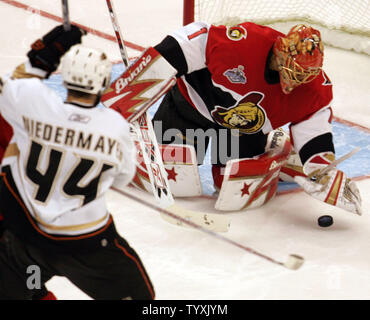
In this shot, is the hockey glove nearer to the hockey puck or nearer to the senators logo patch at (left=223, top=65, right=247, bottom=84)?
the senators logo patch at (left=223, top=65, right=247, bottom=84)

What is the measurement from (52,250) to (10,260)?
0.13m

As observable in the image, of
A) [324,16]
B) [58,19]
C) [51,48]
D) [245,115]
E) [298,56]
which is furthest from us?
[58,19]

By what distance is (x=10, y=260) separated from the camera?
215 centimetres

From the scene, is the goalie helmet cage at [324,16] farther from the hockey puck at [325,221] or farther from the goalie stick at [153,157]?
the hockey puck at [325,221]

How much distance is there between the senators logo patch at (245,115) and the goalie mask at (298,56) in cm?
19

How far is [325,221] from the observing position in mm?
3281

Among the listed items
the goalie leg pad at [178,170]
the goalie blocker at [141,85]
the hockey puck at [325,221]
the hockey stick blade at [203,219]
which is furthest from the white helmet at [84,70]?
the hockey puck at [325,221]

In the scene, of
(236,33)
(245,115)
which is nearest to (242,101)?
(245,115)

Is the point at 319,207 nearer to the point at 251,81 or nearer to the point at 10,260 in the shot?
Answer: the point at 251,81

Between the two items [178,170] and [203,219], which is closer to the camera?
[203,219]

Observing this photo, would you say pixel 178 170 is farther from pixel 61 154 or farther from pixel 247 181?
pixel 61 154

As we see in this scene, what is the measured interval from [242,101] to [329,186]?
49 cm

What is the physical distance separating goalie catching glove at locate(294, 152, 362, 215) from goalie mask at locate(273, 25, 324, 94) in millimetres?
359

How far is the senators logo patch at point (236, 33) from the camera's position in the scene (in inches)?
122
